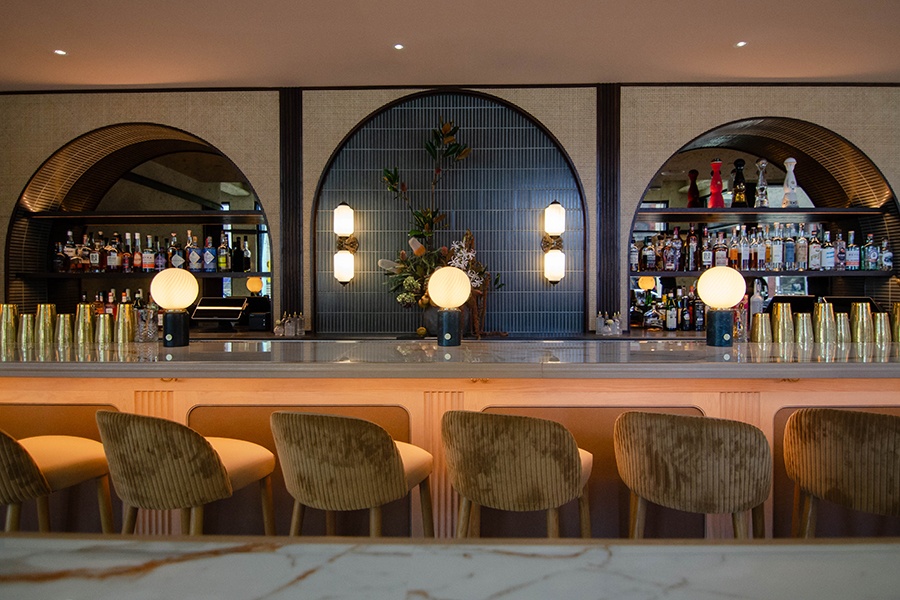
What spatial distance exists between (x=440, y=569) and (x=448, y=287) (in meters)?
1.88

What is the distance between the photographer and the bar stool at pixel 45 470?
1632 mm

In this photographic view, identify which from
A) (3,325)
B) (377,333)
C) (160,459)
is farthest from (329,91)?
(160,459)

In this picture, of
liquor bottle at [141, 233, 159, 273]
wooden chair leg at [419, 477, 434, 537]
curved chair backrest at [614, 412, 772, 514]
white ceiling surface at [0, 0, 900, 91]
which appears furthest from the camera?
liquor bottle at [141, 233, 159, 273]

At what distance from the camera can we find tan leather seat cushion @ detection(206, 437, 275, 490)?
71.9 inches

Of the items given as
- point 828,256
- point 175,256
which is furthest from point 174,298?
point 828,256

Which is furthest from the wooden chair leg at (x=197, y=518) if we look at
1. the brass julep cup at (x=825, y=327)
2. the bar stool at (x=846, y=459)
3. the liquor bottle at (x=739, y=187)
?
the liquor bottle at (x=739, y=187)

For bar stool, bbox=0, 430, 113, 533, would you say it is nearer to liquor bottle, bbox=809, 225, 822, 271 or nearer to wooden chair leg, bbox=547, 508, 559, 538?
wooden chair leg, bbox=547, 508, 559, 538

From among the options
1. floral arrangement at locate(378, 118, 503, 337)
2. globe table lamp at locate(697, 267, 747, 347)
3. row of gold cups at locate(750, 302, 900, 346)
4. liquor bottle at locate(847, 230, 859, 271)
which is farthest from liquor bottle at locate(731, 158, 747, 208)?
globe table lamp at locate(697, 267, 747, 347)

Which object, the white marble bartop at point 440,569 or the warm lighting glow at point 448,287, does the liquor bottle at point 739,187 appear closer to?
the warm lighting glow at point 448,287

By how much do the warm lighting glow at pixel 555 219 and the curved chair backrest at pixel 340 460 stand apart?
9.56 ft

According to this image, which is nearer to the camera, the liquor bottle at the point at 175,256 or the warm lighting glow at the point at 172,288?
the warm lighting glow at the point at 172,288

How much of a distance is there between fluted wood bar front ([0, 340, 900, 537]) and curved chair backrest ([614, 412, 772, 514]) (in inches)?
16.1

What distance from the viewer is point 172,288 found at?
2.45 metres

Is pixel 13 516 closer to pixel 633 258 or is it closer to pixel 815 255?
pixel 633 258
